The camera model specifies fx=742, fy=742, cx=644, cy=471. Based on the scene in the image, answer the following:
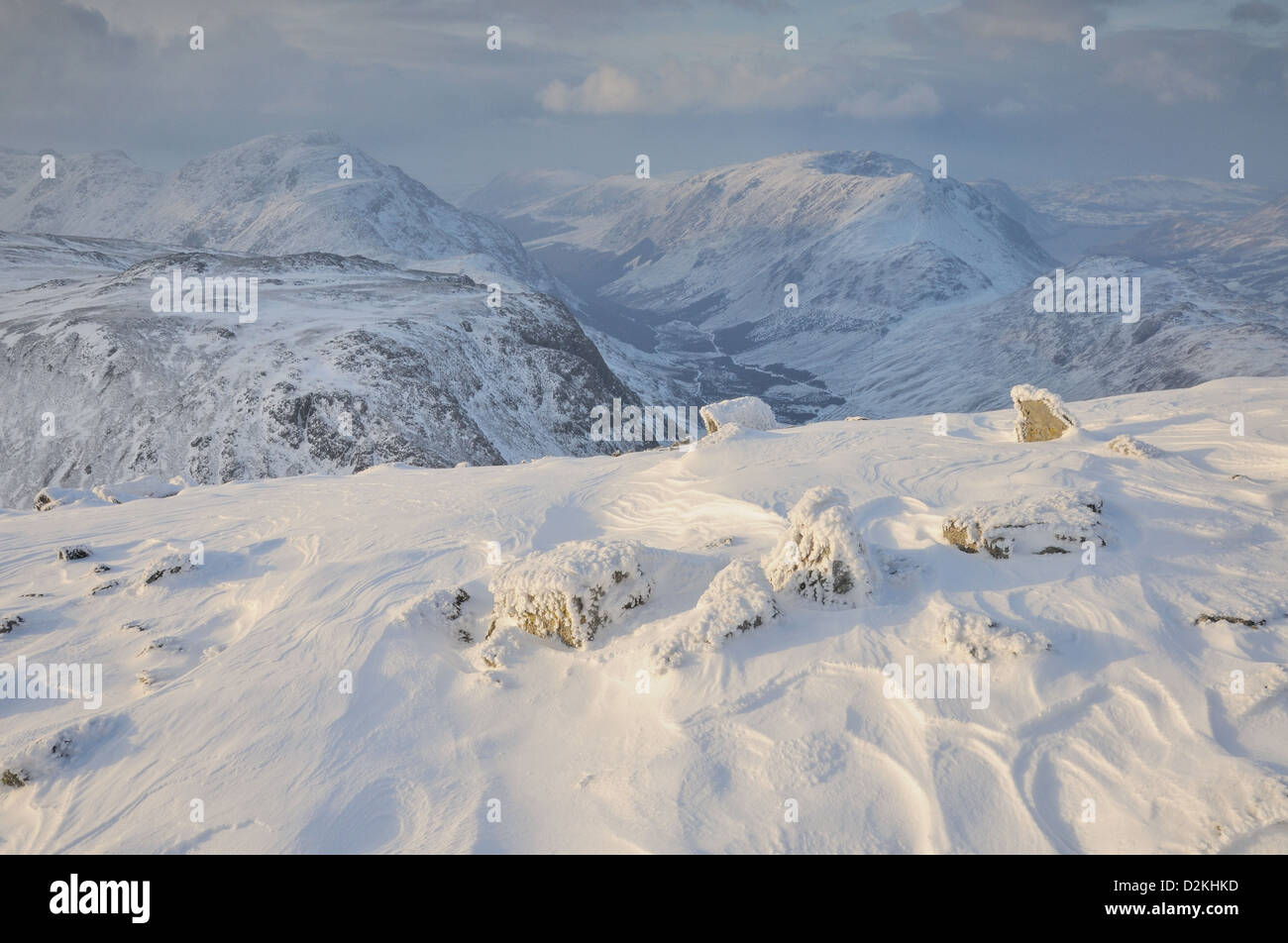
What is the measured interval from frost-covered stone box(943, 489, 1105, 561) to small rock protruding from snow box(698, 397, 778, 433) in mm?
13866

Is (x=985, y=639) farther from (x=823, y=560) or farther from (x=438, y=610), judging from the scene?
(x=438, y=610)

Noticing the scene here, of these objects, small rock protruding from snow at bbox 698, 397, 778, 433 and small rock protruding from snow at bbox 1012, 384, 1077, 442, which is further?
small rock protruding from snow at bbox 698, 397, 778, 433

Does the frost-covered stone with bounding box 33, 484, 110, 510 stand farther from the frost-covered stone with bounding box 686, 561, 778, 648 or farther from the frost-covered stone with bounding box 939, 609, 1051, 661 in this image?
the frost-covered stone with bounding box 939, 609, 1051, 661

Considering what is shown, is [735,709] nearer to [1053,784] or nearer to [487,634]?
[1053,784]

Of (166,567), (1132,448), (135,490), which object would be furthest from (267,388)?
(1132,448)

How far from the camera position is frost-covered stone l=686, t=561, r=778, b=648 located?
12086mm

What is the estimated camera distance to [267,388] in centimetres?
6650

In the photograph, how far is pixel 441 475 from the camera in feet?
93.6

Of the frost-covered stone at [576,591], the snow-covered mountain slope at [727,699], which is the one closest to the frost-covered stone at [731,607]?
the snow-covered mountain slope at [727,699]

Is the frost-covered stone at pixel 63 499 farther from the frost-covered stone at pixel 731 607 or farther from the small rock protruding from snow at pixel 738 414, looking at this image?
the frost-covered stone at pixel 731 607

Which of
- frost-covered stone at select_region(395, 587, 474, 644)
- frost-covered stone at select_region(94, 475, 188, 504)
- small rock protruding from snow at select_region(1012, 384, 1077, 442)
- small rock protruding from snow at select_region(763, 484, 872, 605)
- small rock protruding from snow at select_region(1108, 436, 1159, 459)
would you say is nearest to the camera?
small rock protruding from snow at select_region(763, 484, 872, 605)

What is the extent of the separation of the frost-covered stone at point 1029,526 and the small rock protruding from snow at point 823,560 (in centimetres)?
233

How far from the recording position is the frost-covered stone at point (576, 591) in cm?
1311

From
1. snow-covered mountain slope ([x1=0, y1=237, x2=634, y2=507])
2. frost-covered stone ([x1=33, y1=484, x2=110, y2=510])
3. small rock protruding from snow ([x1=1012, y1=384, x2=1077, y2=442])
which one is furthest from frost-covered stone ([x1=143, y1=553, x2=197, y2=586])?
snow-covered mountain slope ([x1=0, y1=237, x2=634, y2=507])
